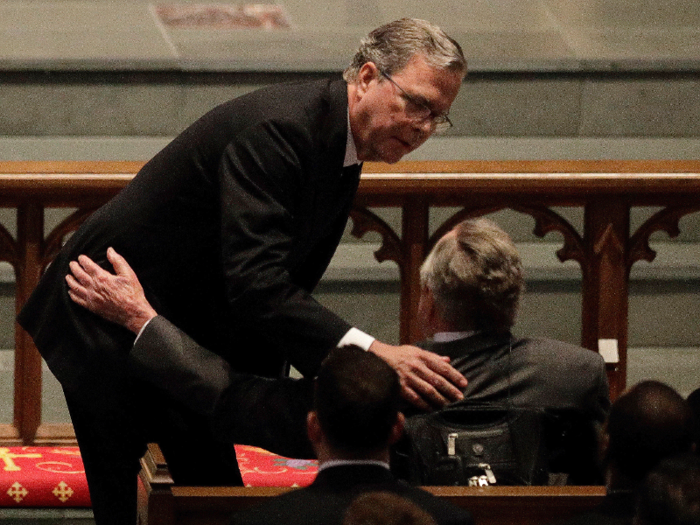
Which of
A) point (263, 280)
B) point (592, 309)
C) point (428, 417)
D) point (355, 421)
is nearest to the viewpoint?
point (355, 421)

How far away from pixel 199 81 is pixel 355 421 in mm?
4296

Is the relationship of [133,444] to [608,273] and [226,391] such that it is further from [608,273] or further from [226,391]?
[608,273]

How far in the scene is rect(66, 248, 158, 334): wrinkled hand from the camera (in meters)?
2.50

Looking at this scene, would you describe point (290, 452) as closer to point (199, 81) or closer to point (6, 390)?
point (6, 390)

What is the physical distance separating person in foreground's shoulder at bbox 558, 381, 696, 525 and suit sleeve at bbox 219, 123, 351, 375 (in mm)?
529

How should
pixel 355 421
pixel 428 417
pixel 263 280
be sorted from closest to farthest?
1. pixel 355 421
2. pixel 263 280
3. pixel 428 417

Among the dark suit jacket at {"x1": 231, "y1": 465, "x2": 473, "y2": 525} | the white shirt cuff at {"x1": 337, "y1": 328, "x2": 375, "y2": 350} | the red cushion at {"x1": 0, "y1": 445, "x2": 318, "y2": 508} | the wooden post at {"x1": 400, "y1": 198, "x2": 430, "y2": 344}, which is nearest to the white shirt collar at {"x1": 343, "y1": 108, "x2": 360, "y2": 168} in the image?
the white shirt cuff at {"x1": 337, "y1": 328, "x2": 375, "y2": 350}

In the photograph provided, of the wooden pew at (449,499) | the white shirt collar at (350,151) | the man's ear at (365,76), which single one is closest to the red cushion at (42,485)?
the wooden pew at (449,499)

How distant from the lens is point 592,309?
13.2 ft

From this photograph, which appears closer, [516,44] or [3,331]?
[3,331]

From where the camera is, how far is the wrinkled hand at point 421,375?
2248mm

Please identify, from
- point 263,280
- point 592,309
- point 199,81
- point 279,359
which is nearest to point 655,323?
point 592,309

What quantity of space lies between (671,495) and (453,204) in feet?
7.68

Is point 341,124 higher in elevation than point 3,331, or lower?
higher
